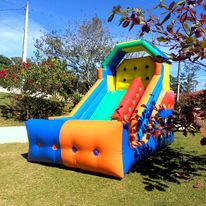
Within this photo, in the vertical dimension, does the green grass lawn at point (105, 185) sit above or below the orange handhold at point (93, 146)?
below

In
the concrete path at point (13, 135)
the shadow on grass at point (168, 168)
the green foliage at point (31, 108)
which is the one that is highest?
the green foliage at point (31, 108)

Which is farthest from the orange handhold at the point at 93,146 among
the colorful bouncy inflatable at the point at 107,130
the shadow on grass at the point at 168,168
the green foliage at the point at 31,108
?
the green foliage at the point at 31,108

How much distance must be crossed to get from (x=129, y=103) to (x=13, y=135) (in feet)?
13.0

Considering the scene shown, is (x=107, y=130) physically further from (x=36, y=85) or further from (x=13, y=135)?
(x=36, y=85)

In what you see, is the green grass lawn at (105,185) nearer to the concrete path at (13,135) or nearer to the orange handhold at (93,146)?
the orange handhold at (93,146)

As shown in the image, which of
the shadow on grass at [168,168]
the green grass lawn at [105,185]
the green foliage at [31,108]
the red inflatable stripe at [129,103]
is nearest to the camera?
the green grass lawn at [105,185]

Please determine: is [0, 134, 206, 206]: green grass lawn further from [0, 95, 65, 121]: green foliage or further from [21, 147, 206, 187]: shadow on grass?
[0, 95, 65, 121]: green foliage

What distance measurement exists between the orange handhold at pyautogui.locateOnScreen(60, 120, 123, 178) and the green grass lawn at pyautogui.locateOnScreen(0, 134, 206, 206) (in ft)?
0.65

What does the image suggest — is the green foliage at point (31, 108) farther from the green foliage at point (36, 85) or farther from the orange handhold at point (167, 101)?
the orange handhold at point (167, 101)

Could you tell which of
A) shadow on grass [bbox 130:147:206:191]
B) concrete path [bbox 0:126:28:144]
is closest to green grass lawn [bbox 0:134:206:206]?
shadow on grass [bbox 130:147:206:191]

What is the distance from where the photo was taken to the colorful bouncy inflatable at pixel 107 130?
14.3 ft

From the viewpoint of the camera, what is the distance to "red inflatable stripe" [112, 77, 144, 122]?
5.86 meters

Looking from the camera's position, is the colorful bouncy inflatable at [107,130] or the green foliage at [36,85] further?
the green foliage at [36,85]

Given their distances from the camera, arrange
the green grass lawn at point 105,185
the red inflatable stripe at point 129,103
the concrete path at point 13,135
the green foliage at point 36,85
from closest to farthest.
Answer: the green grass lawn at point 105,185 → the red inflatable stripe at point 129,103 → the concrete path at point 13,135 → the green foliage at point 36,85
